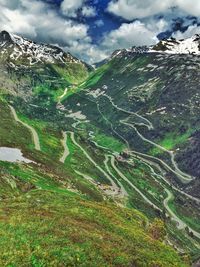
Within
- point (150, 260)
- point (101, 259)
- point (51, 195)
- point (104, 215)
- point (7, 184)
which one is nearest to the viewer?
point (101, 259)

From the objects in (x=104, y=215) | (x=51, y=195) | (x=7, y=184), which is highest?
(x=104, y=215)

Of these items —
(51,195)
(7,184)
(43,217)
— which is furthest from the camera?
(7,184)

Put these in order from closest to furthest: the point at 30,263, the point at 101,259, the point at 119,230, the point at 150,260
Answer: the point at 30,263 < the point at 101,259 < the point at 150,260 < the point at 119,230

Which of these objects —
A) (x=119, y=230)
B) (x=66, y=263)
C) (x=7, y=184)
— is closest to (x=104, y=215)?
(x=119, y=230)

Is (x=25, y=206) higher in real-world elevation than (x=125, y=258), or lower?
lower

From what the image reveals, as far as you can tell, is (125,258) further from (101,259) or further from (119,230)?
(119,230)

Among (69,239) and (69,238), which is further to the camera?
(69,238)

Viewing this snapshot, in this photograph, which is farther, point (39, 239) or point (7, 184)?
point (7, 184)

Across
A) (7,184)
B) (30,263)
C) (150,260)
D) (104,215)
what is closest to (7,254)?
(30,263)

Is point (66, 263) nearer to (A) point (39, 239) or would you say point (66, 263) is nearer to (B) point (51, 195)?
(A) point (39, 239)
